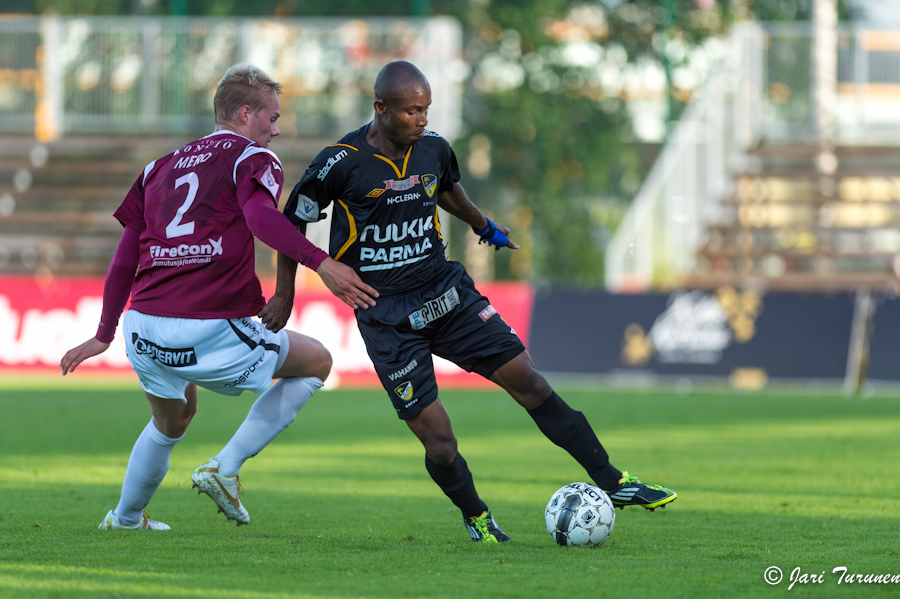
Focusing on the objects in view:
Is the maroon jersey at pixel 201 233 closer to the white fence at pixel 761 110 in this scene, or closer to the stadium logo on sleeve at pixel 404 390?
the stadium logo on sleeve at pixel 404 390

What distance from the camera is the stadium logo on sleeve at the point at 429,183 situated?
17.7ft

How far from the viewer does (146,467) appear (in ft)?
17.7

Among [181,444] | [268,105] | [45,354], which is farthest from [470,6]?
[268,105]

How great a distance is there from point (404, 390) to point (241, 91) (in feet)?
5.21

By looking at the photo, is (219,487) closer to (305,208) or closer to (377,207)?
(305,208)

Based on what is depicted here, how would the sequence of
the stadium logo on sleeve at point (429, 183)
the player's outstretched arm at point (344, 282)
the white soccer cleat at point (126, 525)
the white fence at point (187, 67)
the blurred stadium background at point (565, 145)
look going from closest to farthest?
the player's outstretched arm at point (344, 282) → the stadium logo on sleeve at point (429, 183) → the white soccer cleat at point (126, 525) → the blurred stadium background at point (565, 145) → the white fence at point (187, 67)

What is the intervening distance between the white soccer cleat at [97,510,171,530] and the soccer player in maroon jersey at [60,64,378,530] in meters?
0.09

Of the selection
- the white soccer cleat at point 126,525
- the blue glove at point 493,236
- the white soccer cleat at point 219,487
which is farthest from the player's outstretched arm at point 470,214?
the white soccer cleat at point 126,525

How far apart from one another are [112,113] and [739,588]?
22.1m

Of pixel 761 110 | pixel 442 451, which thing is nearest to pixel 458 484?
pixel 442 451

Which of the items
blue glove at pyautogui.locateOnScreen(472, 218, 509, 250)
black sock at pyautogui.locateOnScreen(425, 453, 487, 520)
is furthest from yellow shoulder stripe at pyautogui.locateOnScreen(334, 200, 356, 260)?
black sock at pyautogui.locateOnScreen(425, 453, 487, 520)

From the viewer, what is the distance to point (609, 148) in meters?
27.9

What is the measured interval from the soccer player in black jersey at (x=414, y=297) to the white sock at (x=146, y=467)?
0.82 m

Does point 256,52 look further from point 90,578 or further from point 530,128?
point 90,578
